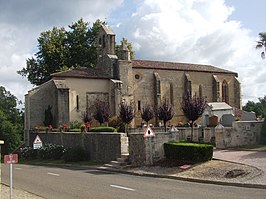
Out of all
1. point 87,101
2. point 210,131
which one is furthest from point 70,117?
point 210,131

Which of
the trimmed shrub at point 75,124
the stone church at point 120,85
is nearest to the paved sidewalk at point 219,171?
the trimmed shrub at point 75,124

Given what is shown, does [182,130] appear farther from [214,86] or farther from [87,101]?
[214,86]

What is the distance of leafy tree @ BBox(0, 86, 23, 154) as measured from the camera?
205 ft

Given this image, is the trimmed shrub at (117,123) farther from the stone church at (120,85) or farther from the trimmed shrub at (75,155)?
the trimmed shrub at (75,155)

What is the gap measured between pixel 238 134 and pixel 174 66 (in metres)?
29.7

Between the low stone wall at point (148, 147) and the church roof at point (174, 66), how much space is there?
99.0ft

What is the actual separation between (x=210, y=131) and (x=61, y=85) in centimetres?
2064

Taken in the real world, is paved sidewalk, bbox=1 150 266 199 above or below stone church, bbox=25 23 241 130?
below

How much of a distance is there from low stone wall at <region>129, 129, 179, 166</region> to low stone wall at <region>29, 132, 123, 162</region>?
8.48 ft

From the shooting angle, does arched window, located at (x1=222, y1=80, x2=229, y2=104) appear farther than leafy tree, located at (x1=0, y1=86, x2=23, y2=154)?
No

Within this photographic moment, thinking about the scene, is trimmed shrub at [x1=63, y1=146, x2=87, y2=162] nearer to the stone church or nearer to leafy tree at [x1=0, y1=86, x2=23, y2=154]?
the stone church

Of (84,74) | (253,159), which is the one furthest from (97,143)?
(84,74)

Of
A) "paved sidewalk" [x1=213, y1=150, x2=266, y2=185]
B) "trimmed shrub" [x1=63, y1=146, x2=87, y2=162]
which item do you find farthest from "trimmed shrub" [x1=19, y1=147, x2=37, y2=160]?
"paved sidewalk" [x1=213, y1=150, x2=266, y2=185]

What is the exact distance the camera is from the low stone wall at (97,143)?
80.3ft
